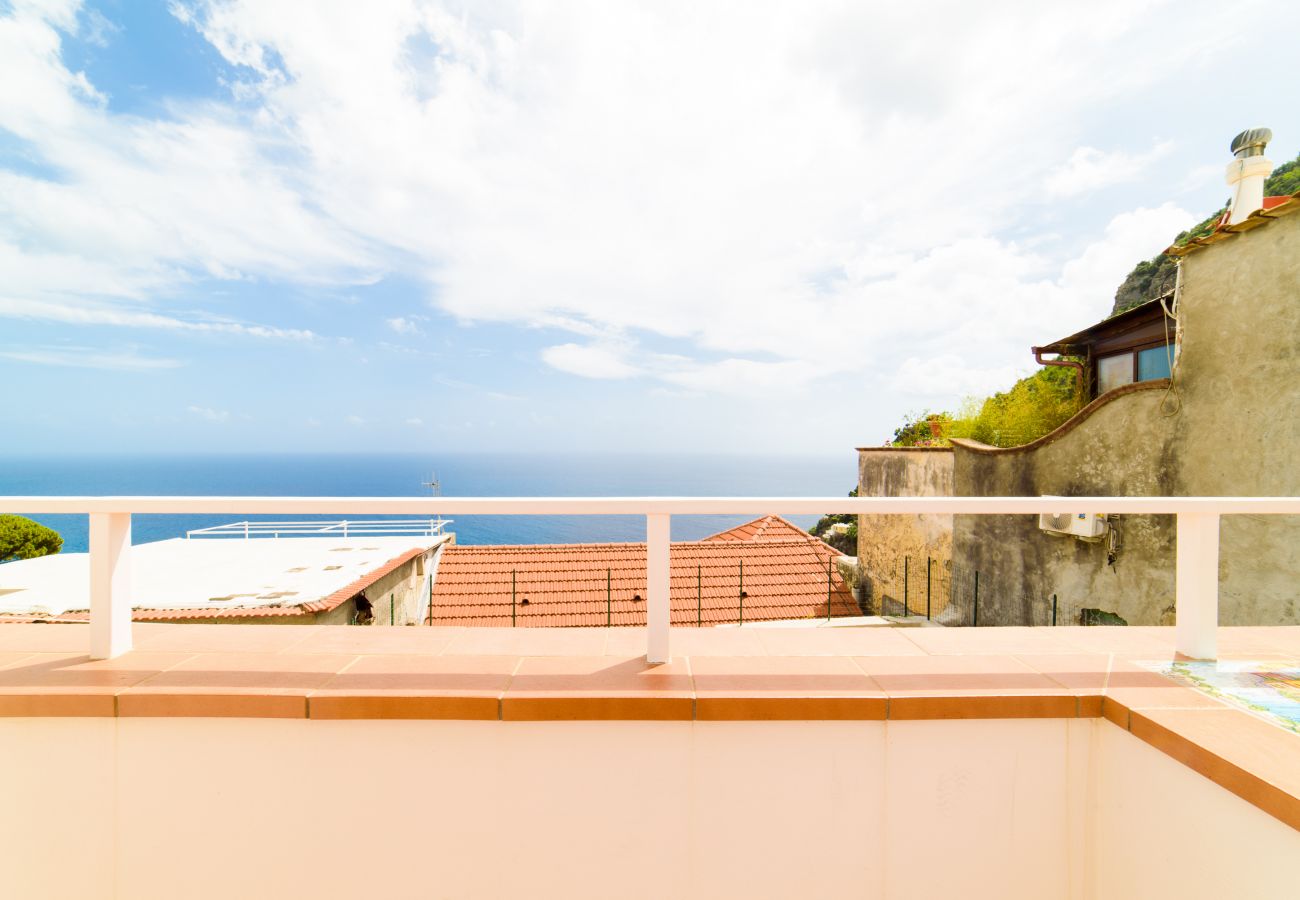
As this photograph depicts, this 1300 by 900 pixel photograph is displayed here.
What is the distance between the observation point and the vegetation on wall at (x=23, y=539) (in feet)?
37.5

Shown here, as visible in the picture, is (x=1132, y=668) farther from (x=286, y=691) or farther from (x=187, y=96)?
(x=187, y=96)

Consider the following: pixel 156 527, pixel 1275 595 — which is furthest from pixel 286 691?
pixel 156 527

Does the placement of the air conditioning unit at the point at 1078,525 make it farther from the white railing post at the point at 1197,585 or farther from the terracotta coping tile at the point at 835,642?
the terracotta coping tile at the point at 835,642

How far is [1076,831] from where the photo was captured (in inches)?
63.4

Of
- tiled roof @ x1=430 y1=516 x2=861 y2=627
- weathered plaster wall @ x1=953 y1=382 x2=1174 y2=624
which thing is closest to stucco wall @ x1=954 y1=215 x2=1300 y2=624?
weathered plaster wall @ x1=953 y1=382 x2=1174 y2=624

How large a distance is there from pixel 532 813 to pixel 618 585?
372 inches

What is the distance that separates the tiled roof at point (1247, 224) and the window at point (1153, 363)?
2.95 metres

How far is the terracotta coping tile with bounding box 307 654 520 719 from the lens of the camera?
5.18ft

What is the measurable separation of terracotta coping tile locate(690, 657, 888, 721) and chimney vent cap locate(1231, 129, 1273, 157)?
8.05 metres

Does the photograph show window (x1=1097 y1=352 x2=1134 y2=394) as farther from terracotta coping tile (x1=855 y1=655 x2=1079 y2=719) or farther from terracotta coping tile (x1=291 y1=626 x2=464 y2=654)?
terracotta coping tile (x1=291 y1=626 x2=464 y2=654)

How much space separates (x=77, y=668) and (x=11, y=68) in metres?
7.53

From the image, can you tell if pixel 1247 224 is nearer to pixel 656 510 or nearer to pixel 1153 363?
pixel 1153 363

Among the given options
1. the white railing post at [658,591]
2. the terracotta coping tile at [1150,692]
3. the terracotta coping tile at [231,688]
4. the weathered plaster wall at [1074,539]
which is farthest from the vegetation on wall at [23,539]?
the weathered plaster wall at [1074,539]

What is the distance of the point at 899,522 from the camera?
432 inches
